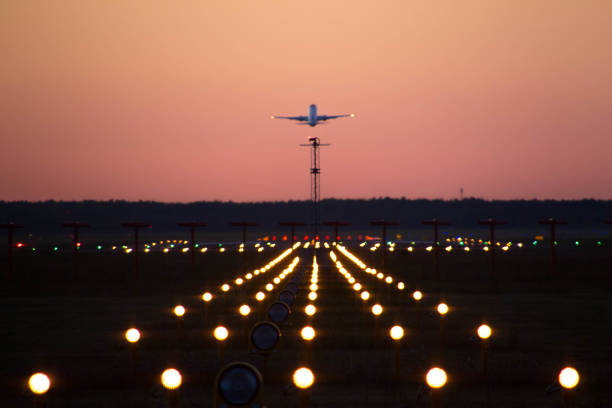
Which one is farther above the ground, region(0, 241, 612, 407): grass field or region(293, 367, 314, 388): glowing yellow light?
region(293, 367, 314, 388): glowing yellow light

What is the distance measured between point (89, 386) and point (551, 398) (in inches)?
391

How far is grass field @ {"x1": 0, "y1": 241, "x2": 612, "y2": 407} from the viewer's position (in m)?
15.4

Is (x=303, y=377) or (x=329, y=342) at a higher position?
(x=303, y=377)

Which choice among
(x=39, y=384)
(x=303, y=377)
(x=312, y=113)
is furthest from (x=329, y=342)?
(x=312, y=113)

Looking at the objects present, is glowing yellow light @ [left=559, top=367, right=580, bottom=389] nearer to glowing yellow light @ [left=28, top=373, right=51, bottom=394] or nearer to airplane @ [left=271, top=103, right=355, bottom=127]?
glowing yellow light @ [left=28, top=373, right=51, bottom=394]

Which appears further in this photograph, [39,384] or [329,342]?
[329,342]

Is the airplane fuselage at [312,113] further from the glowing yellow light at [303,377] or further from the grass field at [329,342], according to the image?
the glowing yellow light at [303,377]

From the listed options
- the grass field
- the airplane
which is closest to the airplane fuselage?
the airplane

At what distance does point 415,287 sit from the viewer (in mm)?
42406

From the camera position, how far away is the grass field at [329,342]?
50.6 ft

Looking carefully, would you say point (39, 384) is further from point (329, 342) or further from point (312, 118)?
point (312, 118)

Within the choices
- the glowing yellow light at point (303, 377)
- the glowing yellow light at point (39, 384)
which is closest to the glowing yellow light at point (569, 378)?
the glowing yellow light at point (303, 377)

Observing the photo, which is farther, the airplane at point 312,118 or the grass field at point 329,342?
the airplane at point 312,118

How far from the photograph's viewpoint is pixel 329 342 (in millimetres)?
21828
